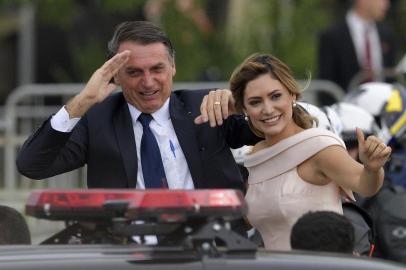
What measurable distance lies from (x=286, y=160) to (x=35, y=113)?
23.0 feet

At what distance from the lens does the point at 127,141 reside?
18.1 ft

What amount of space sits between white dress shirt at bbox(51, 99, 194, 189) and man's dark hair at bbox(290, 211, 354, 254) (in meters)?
1.18

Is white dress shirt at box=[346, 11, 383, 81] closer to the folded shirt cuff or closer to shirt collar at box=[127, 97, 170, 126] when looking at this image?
shirt collar at box=[127, 97, 170, 126]

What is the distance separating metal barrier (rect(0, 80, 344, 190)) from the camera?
11703 millimetres

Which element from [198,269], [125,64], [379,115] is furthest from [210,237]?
[379,115]

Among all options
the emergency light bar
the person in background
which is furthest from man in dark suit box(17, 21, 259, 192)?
the emergency light bar

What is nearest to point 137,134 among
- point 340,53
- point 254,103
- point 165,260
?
point 254,103

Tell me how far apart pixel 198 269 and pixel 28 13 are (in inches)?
578

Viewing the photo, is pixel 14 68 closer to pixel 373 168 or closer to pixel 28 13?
pixel 28 13

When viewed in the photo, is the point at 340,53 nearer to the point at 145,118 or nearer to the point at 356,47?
the point at 356,47

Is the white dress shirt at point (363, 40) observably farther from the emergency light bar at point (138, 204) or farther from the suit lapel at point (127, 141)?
the emergency light bar at point (138, 204)

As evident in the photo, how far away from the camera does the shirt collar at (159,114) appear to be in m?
5.62

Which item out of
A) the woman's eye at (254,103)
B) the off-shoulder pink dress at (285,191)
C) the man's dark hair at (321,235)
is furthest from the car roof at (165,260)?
the woman's eye at (254,103)

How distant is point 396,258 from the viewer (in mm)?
6824
